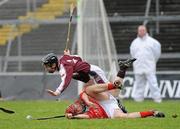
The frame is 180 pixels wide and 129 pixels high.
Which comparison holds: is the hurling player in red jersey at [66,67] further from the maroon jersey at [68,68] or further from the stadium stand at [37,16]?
the stadium stand at [37,16]

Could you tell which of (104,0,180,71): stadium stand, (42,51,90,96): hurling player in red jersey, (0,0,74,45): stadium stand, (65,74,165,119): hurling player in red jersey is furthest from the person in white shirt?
(42,51,90,96): hurling player in red jersey

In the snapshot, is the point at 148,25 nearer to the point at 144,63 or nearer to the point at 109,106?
the point at 144,63

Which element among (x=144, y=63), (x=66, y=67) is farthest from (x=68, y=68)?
(x=144, y=63)

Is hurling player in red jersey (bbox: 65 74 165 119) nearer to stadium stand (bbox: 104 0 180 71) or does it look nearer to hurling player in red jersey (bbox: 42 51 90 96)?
hurling player in red jersey (bbox: 42 51 90 96)

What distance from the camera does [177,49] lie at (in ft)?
90.0

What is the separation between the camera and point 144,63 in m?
23.1

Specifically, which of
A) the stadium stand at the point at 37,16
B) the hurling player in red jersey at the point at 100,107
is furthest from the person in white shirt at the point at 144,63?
the hurling player in red jersey at the point at 100,107

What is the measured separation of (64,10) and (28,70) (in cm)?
333

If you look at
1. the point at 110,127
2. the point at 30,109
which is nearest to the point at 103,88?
the point at 110,127

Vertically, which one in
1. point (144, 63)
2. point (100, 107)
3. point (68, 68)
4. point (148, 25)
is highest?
point (68, 68)

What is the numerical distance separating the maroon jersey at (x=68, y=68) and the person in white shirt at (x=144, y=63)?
8.74 metres

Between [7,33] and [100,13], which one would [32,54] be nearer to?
[7,33]

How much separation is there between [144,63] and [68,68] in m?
9.82

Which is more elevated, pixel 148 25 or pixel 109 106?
pixel 109 106
